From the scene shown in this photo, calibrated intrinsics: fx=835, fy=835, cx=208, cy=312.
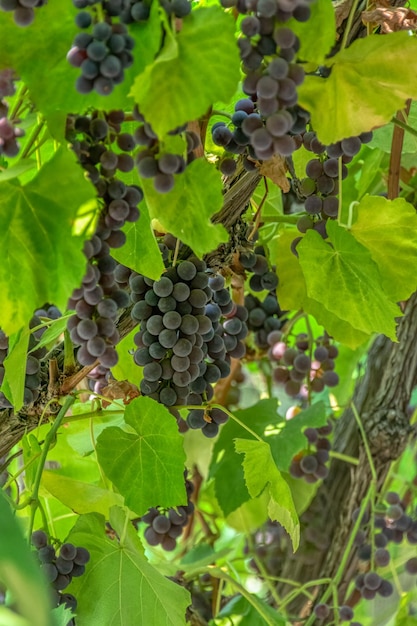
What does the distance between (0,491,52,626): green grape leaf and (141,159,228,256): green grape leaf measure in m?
0.30

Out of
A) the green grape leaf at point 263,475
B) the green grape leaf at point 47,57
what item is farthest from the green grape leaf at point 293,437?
the green grape leaf at point 47,57

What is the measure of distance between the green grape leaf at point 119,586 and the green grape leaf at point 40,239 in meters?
0.31

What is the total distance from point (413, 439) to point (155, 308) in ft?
→ 2.08

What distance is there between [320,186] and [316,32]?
26cm

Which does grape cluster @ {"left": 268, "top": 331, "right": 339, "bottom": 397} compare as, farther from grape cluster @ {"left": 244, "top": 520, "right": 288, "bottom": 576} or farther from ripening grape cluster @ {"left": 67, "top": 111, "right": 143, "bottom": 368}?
ripening grape cluster @ {"left": 67, "top": 111, "right": 143, "bottom": 368}

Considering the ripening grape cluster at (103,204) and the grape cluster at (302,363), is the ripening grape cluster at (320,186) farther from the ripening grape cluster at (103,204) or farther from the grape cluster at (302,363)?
the grape cluster at (302,363)

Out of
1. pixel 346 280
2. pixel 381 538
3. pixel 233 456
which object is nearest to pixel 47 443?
pixel 346 280

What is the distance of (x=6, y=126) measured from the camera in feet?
1.98

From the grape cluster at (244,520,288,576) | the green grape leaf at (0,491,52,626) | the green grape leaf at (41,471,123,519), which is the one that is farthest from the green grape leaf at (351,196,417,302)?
the grape cluster at (244,520,288,576)

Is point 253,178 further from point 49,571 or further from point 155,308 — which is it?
point 49,571

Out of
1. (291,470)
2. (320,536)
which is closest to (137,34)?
(291,470)

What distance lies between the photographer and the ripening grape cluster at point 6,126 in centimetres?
60

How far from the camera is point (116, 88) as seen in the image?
580 millimetres

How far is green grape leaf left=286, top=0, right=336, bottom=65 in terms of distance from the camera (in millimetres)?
590
